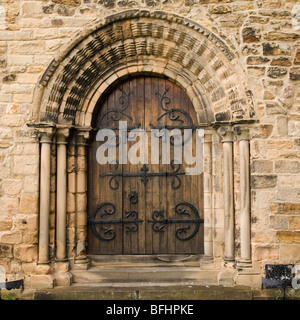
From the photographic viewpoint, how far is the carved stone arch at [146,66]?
504 centimetres

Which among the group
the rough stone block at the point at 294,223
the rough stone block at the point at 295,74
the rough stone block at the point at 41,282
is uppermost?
the rough stone block at the point at 295,74

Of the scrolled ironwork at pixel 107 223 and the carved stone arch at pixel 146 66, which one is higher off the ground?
the carved stone arch at pixel 146 66

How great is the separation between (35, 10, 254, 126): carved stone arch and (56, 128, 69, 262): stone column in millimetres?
251

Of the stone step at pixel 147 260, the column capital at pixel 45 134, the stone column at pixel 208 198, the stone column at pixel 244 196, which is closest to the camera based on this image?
the stone column at pixel 244 196

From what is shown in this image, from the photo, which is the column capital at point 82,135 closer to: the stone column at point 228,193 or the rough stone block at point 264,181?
the stone column at point 228,193

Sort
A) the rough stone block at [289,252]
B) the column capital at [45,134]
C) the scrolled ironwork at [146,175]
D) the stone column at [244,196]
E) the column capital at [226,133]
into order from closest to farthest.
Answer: the rough stone block at [289,252], the stone column at [244,196], the column capital at [45,134], the column capital at [226,133], the scrolled ironwork at [146,175]

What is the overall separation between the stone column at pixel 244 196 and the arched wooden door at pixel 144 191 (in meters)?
0.69

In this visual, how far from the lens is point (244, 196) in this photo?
195 inches

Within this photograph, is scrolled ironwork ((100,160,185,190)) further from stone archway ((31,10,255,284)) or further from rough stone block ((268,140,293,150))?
rough stone block ((268,140,293,150))

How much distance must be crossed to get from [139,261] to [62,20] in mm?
3355

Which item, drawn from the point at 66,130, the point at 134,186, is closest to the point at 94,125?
the point at 66,130

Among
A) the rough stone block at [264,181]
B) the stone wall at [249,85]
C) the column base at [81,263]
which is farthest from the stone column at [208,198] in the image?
the column base at [81,263]

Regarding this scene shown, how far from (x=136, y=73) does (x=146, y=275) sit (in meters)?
2.76

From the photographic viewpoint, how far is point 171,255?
5.42 m
